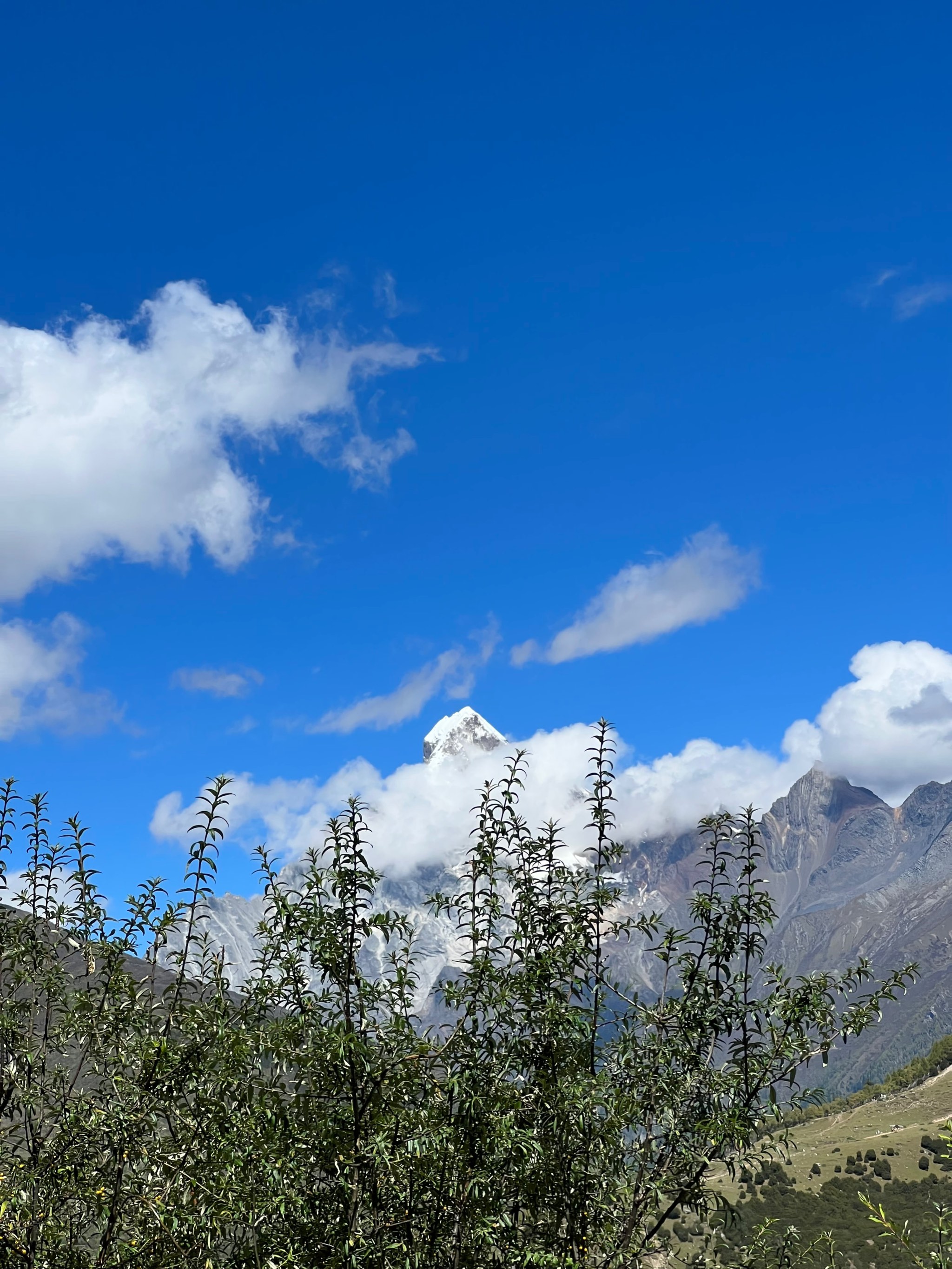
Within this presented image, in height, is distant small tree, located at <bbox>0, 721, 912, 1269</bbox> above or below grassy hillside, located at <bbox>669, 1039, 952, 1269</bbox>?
above

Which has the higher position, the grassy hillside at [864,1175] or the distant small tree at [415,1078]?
the distant small tree at [415,1078]

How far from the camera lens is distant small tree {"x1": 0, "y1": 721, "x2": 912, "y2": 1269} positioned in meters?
6.75

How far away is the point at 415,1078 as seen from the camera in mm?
6926

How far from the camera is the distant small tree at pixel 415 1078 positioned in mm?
6746

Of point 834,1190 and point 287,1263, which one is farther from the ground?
point 287,1263

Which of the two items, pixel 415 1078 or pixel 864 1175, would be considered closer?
pixel 415 1078

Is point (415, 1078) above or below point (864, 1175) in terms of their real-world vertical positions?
above

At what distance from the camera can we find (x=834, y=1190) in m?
107

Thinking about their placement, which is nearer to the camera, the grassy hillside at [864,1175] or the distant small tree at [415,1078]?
the distant small tree at [415,1078]

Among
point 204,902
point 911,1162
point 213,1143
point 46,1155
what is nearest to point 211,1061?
point 213,1143

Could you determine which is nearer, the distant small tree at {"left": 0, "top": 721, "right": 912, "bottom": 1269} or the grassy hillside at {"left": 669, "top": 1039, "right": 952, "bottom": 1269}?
the distant small tree at {"left": 0, "top": 721, "right": 912, "bottom": 1269}

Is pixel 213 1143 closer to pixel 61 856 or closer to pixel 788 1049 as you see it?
pixel 61 856

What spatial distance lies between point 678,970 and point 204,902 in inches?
158

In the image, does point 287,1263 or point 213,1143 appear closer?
point 287,1263
